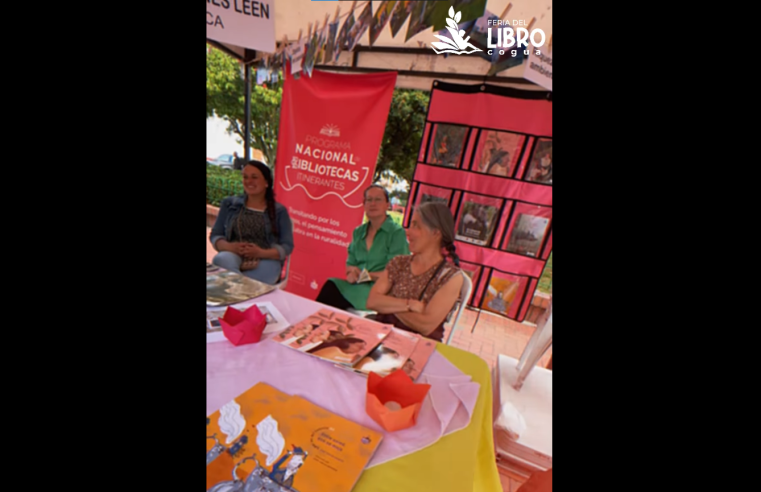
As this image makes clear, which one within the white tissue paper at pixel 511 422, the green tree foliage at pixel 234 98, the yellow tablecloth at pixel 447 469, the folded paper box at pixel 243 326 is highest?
the green tree foliage at pixel 234 98

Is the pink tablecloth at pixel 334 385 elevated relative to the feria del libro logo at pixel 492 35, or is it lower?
lower

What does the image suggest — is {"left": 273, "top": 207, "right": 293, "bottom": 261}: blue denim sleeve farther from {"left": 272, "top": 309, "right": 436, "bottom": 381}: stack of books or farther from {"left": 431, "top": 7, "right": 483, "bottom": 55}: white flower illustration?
{"left": 431, "top": 7, "right": 483, "bottom": 55}: white flower illustration

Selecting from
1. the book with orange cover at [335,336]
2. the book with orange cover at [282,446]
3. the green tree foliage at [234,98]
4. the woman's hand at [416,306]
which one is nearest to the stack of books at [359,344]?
the book with orange cover at [335,336]

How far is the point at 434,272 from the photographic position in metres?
1.84

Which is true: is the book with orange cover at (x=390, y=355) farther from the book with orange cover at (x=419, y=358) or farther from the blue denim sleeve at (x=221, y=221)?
the blue denim sleeve at (x=221, y=221)

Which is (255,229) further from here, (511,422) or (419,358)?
(511,422)

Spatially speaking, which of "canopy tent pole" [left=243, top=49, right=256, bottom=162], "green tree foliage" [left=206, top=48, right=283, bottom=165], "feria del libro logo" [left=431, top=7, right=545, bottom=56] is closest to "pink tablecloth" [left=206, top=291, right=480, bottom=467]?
"feria del libro logo" [left=431, top=7, right=545, bottom=56]

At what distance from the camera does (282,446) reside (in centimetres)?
75

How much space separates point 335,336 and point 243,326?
32 cm

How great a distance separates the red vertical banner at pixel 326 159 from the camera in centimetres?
304

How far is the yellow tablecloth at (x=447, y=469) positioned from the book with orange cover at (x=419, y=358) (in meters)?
0.22
